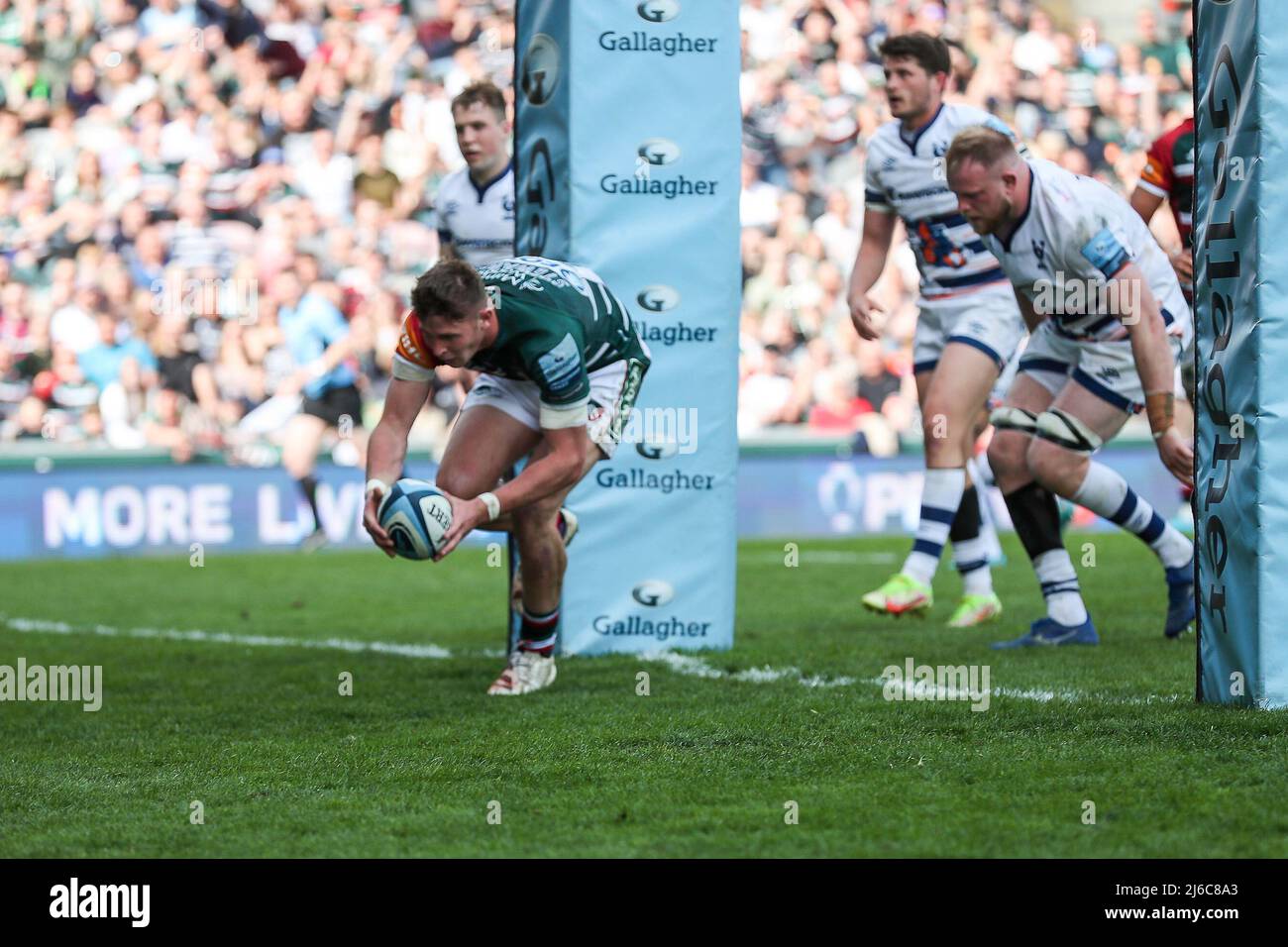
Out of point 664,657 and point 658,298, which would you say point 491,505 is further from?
point 658,298

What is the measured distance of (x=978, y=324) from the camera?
8742 millimetres

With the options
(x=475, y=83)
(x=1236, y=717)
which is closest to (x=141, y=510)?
(x=475, y=83)

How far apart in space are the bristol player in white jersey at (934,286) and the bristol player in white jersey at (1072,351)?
408 millimetres

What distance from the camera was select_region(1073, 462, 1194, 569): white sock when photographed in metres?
8.20

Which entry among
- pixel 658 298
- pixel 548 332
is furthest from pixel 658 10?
pixel 548 332

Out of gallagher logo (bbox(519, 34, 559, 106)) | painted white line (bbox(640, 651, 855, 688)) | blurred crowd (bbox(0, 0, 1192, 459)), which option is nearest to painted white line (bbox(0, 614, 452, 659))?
painted white line (bbox(640, 651, 855, 688))

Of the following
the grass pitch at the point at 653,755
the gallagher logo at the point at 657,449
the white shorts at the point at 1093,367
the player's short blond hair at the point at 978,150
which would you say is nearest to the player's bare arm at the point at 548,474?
the grass pitch at the point at 653,755

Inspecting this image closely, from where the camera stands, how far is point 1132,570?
12484 mm

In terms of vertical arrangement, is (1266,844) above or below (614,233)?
below

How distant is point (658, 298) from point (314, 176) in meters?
11.8

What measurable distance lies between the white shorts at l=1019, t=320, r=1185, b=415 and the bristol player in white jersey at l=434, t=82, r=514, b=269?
2959 mm

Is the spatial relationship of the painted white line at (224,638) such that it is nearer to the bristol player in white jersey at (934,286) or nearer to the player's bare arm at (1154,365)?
the bristol player in white jersey at (934,286)
